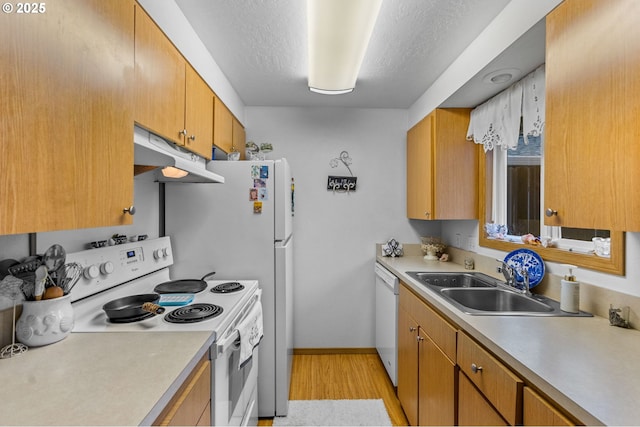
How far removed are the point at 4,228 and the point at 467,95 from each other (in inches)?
95.8

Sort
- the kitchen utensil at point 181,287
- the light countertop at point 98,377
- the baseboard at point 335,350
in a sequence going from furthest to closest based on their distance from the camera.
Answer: the baseboard at point 335,350
the kitchen utensil at point 181,287
the light countertop at point 98,377

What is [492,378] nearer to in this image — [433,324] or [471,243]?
[433,324]

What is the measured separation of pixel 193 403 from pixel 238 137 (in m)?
2.24

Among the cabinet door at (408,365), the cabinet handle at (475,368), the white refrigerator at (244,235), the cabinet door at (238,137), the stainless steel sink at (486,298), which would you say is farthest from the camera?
the cabinet door at (238,137)

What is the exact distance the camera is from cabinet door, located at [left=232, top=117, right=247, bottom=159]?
268 cm

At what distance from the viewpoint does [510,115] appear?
199 cm

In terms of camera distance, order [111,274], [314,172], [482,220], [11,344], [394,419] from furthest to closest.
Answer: [314,172], [482,220], [394,419], [111,274], [11,344]

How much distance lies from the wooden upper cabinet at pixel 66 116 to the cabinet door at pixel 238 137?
152 centimetres

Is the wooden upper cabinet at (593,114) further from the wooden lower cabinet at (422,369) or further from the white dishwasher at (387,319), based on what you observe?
the white dishwasher at (387,319)

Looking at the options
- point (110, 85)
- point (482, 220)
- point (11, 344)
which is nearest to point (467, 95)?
point (482, 220)

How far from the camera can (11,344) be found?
0.99 metres

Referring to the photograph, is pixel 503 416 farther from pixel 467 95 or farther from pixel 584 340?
pixel 467 95

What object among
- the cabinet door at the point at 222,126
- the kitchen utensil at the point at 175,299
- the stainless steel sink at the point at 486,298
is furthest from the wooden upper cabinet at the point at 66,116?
the stainless steel sink at the point at 486,298

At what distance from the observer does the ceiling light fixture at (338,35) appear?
1384mm
